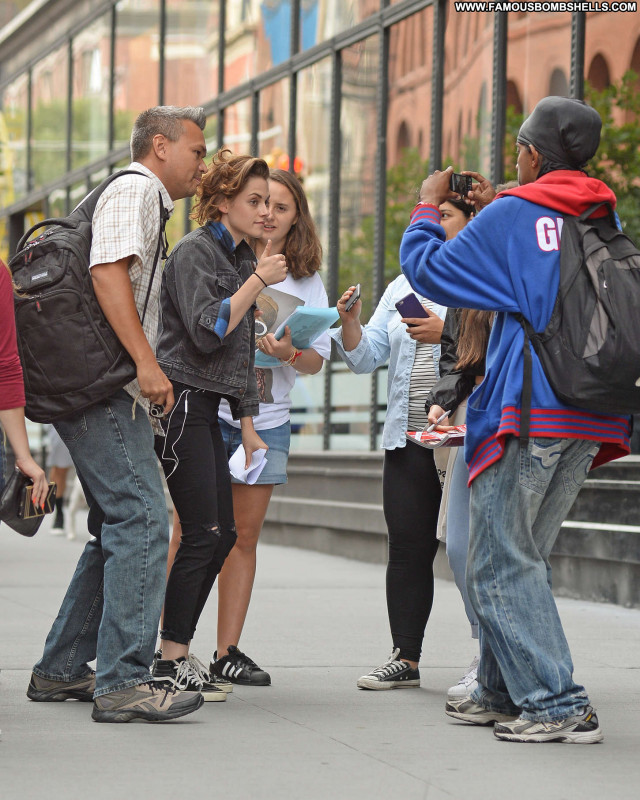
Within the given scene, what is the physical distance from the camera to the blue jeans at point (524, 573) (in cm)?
459

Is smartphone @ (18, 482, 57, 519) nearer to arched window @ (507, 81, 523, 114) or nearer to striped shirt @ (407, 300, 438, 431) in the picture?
striped shirt @ (407, 300, 438, 431)

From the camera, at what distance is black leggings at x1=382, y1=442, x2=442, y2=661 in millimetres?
5855

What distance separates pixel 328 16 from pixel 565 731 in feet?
35.4

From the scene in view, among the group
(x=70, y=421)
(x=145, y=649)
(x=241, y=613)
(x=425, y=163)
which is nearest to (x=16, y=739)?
(x=145, y=649)

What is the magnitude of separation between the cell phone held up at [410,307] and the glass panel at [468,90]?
18.1 feet

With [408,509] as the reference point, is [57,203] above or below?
above

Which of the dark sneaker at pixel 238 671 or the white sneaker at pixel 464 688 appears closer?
the white sneaker at pixel 464 688

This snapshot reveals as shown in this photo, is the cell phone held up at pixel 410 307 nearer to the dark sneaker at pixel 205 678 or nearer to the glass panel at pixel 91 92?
the dark sneaker at pixel 205 678

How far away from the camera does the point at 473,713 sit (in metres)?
5.02

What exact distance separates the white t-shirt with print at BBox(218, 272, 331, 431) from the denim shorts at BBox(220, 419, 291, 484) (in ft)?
0.11

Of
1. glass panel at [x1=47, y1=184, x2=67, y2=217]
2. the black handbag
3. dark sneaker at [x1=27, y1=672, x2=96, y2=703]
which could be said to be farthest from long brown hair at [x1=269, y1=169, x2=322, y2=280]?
glass panel at [x1=47, y1=184, x2=67, y2=217]

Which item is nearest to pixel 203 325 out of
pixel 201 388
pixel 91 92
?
pixel 201 388

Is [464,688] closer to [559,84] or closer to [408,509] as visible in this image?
[408,509]

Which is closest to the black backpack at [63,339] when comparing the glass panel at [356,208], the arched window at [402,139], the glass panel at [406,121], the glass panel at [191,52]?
the glass panel at [406,121]
